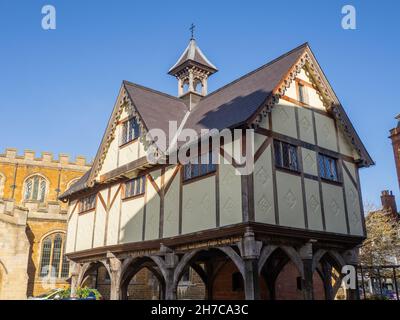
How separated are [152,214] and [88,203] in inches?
226

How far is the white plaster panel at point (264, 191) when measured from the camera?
12016mm

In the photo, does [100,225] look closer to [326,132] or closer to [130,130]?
[130,130]

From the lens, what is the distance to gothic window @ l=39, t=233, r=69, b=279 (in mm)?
28531

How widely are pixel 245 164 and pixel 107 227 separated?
8.14 metres

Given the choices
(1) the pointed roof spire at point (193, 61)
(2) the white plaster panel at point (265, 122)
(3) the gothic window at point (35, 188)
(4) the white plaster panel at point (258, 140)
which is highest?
(1) the pointed roof spire at point (193, 61)

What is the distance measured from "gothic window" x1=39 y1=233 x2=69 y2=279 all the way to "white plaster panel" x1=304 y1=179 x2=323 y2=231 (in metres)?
21.0

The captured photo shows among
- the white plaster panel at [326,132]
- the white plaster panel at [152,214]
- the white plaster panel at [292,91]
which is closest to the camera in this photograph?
the white plaster panel at [292,91]

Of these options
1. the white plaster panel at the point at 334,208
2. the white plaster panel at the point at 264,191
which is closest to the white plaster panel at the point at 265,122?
the white plaster panel at the point at 264,191

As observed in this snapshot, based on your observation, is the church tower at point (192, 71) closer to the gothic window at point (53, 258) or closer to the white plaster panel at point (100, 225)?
the white plaster panel at point (100, 225)

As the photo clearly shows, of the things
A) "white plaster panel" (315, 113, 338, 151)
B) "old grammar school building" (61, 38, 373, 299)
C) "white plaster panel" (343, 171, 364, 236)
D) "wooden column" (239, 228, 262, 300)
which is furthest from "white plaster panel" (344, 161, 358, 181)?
"wooden column" (239, 228, 262, 300)

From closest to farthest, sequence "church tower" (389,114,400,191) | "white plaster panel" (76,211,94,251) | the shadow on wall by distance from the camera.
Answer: "white plaster panel" (76,211,94,251) → the shadow on wall → "church tower" (389,114,400,191)

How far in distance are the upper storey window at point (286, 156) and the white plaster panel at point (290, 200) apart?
15.0 inches

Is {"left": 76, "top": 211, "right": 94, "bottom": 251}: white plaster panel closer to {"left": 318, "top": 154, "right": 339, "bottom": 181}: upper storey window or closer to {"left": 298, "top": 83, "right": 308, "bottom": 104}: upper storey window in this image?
{"left": 318, "top": 154, "right": 339, "bottom": 181}: upper storey window
